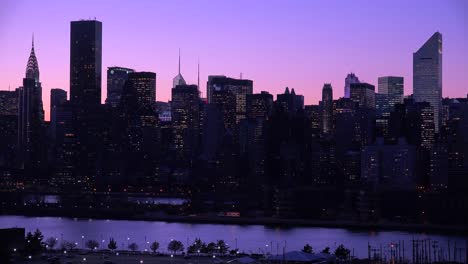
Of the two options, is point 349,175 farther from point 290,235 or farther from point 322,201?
point 290,235

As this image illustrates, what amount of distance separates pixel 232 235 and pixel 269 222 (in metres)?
8.55

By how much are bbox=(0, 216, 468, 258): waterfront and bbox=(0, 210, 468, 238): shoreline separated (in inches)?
42.8

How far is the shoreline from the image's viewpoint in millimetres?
49969

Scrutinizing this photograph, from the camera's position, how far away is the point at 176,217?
2238 inches

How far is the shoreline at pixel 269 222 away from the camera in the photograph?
4997 cm

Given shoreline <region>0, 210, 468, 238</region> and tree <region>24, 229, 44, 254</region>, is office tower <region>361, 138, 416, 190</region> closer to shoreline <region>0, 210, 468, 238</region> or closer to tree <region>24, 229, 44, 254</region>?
shoreline <region>0, 210, 468, 238</region>

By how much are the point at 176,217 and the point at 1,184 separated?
33278 millimetres

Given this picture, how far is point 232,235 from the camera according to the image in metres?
45.7

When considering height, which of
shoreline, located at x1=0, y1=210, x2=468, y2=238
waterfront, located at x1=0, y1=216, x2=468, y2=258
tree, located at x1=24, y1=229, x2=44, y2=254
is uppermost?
tree, located at x1=24, y1=229, x2=44, y2=254

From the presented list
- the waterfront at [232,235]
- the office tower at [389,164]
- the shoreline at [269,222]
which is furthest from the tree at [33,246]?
Answer: the office tower at [389,164]

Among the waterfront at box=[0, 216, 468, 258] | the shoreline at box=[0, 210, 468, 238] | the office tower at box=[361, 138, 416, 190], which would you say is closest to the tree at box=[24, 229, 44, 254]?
the waterfront at box=[0, 216, 468, 258]

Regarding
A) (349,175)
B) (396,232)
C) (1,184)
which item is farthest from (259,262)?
(1,184)

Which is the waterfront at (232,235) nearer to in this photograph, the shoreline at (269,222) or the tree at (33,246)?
the shoreline at (269,222)

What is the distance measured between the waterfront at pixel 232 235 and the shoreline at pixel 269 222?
1.09 m
